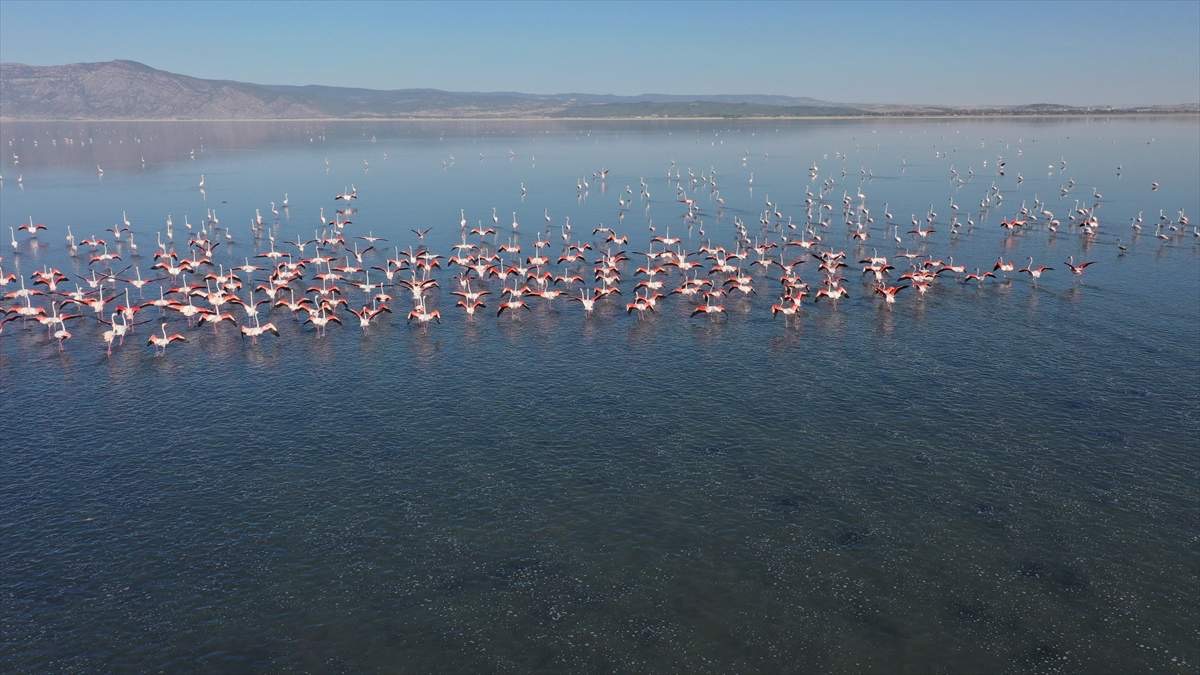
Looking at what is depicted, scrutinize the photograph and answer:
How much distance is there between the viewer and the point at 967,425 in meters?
49.6

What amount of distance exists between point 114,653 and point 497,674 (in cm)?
1623

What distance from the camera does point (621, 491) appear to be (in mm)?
42312

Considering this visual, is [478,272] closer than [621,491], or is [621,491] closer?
[621,491]

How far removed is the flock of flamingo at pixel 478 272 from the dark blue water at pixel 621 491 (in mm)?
2412

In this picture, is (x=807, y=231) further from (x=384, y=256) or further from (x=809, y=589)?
(x=809, y=589)

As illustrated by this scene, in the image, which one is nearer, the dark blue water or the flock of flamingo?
the dark blue water

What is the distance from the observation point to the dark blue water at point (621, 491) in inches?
1236

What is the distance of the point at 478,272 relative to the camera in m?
87.5

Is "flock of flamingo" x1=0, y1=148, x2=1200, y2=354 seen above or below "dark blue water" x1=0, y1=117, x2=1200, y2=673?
above

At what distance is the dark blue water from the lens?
3139cm

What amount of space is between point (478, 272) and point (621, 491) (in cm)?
5071

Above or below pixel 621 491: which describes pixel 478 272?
above

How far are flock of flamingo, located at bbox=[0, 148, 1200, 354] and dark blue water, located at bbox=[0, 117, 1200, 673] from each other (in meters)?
2.41

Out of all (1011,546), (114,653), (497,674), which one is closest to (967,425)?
(1011,546)
